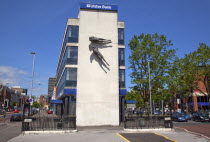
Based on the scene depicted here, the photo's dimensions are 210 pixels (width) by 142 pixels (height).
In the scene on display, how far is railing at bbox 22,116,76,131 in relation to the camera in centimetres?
1689

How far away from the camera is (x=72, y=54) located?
3114 centimetres

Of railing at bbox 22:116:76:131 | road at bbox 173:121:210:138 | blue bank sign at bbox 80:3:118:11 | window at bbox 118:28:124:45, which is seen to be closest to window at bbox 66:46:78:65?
blue bank sign at bbox 80:3:118:11

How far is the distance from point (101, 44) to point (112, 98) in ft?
24.3

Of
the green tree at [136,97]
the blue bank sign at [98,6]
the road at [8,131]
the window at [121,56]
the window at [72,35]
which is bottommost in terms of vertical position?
the road at [8,131]

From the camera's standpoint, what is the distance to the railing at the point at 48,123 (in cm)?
1689

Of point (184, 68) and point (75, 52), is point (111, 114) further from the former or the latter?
point (184, 68)

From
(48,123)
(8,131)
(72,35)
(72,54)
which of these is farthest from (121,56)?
(8,131)

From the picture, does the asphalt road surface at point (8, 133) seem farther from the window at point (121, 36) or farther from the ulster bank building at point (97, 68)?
the window at point (121, 36)

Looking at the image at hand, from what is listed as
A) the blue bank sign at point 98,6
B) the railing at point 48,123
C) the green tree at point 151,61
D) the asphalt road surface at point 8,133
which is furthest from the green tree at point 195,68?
the asphalt road surface at point 8,133

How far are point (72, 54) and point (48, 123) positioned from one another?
15.3 meters

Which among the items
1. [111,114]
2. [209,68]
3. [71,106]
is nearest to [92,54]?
[111,114]

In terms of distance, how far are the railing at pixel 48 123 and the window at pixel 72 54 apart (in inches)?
574

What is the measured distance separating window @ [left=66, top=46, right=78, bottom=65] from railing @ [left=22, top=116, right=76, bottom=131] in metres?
14.6

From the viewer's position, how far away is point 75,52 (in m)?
31.2
